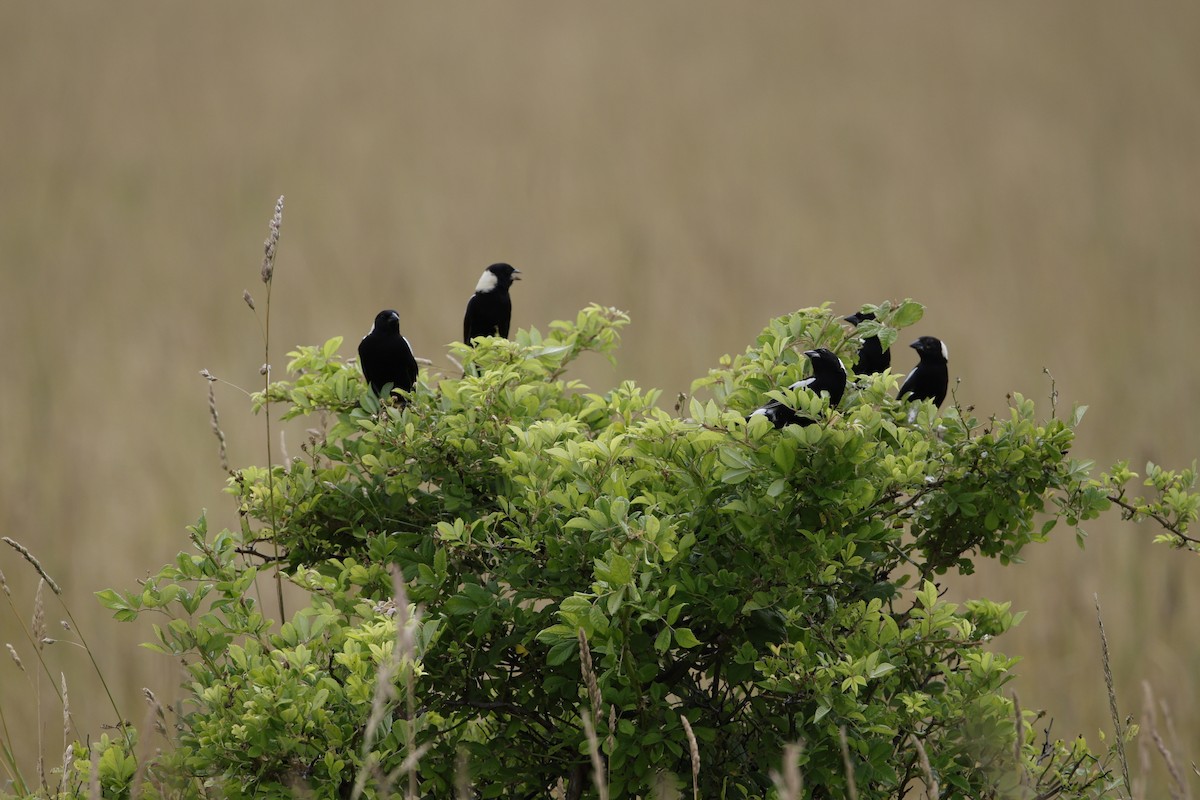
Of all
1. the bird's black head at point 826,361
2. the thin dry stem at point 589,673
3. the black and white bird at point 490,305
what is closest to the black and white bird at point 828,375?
the bird's black head at point 826,361

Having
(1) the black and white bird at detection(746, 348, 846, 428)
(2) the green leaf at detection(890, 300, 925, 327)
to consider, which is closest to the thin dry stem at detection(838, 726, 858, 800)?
(1) the black and white bird at detection(746, 348, 846, 428)

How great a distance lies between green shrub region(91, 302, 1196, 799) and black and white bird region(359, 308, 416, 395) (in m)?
0.06

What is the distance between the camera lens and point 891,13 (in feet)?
61.2

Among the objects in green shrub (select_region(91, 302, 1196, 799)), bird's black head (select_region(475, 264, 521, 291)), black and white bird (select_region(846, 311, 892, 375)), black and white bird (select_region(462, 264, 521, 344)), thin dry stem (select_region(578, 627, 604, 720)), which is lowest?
thin dry stem (select_region(578, 627, 604, 720))

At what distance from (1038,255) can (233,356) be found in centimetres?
794

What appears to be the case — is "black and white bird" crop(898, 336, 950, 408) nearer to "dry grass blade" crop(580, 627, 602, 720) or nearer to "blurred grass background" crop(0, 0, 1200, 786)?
"dry grass blade" crop(580, 627, 602, 720)

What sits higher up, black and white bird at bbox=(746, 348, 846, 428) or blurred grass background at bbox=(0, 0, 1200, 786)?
blurred grass background at bbox=(0, 0, 1200, 786)

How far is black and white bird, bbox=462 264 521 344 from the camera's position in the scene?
312cm

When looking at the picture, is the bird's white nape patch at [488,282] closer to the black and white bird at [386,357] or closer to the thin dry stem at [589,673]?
the black and white bird at [386,357]

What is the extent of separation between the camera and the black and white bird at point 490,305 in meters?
3.12

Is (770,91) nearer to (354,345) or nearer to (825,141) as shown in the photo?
(825,141)

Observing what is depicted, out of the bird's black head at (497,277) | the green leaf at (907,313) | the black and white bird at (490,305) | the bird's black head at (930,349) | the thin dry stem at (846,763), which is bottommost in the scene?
the thin dry stem at (846,763)

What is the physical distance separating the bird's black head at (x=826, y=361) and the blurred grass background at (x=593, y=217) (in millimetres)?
1435

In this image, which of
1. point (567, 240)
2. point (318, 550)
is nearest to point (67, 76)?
point (567, 240)
